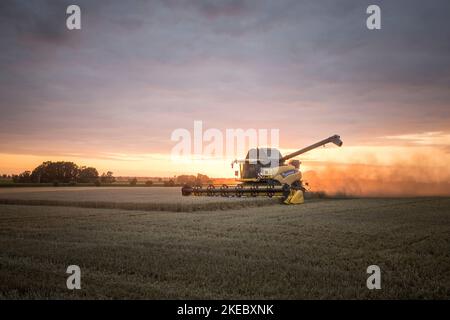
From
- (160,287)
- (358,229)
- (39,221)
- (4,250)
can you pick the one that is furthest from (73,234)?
(358,229)

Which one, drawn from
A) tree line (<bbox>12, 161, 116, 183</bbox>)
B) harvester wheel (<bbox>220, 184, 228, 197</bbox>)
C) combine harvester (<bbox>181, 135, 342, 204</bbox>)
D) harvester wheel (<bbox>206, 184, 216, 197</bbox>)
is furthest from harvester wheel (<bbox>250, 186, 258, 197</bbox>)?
tree line (<bbox>12, 161, 116, 183</bbox>)

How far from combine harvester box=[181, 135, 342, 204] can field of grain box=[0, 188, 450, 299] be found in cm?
1148

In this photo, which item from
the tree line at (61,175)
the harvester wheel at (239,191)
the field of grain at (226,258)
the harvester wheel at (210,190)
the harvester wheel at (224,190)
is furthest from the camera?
the tree line at (61,175)

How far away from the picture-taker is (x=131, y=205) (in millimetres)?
26141

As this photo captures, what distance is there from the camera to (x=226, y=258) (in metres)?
10.3

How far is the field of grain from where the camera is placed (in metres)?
7.72

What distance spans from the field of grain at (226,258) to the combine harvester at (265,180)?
11483 mm

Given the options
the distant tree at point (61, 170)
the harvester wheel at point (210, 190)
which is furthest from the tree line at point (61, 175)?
the harvester wheel at point (210, 190)

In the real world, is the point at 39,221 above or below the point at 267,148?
below

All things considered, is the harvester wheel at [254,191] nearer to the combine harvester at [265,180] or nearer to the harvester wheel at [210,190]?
the combine harvester at [265,180]

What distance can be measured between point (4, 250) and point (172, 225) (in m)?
6.83

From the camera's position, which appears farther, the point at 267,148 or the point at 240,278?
the point at 267,148

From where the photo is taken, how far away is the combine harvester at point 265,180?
2975cm
